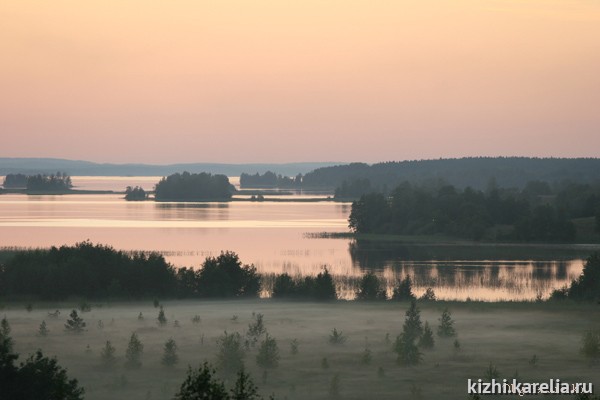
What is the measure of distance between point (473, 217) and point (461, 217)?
9.91ft

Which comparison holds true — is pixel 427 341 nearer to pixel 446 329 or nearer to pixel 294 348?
pixel 446 329

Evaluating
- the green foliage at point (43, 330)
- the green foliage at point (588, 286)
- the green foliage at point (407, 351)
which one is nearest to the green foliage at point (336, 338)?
the green foliage at point (407, 351)

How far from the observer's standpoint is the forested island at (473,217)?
373 ft

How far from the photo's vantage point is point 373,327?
138 feet

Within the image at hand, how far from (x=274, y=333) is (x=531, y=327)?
35.8 ft

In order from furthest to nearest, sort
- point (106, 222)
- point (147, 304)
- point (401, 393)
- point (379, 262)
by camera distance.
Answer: point (106, 222) → point (379, 262) → point (147, 304) → point (401, 393)

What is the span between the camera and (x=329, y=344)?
3750 cm

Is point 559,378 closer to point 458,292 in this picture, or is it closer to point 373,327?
point 373,327

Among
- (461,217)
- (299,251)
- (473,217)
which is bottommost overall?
(299,251)

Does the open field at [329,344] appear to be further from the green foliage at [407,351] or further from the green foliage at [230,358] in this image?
the green foliage at [230,358]

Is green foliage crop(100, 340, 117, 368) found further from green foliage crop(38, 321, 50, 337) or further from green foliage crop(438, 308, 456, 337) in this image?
green foliage crop(438, 308, 456, 337)

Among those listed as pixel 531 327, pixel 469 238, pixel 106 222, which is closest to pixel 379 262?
pixel 469 238

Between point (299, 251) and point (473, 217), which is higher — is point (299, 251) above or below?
below

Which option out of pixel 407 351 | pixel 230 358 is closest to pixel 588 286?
pixel 407 351
